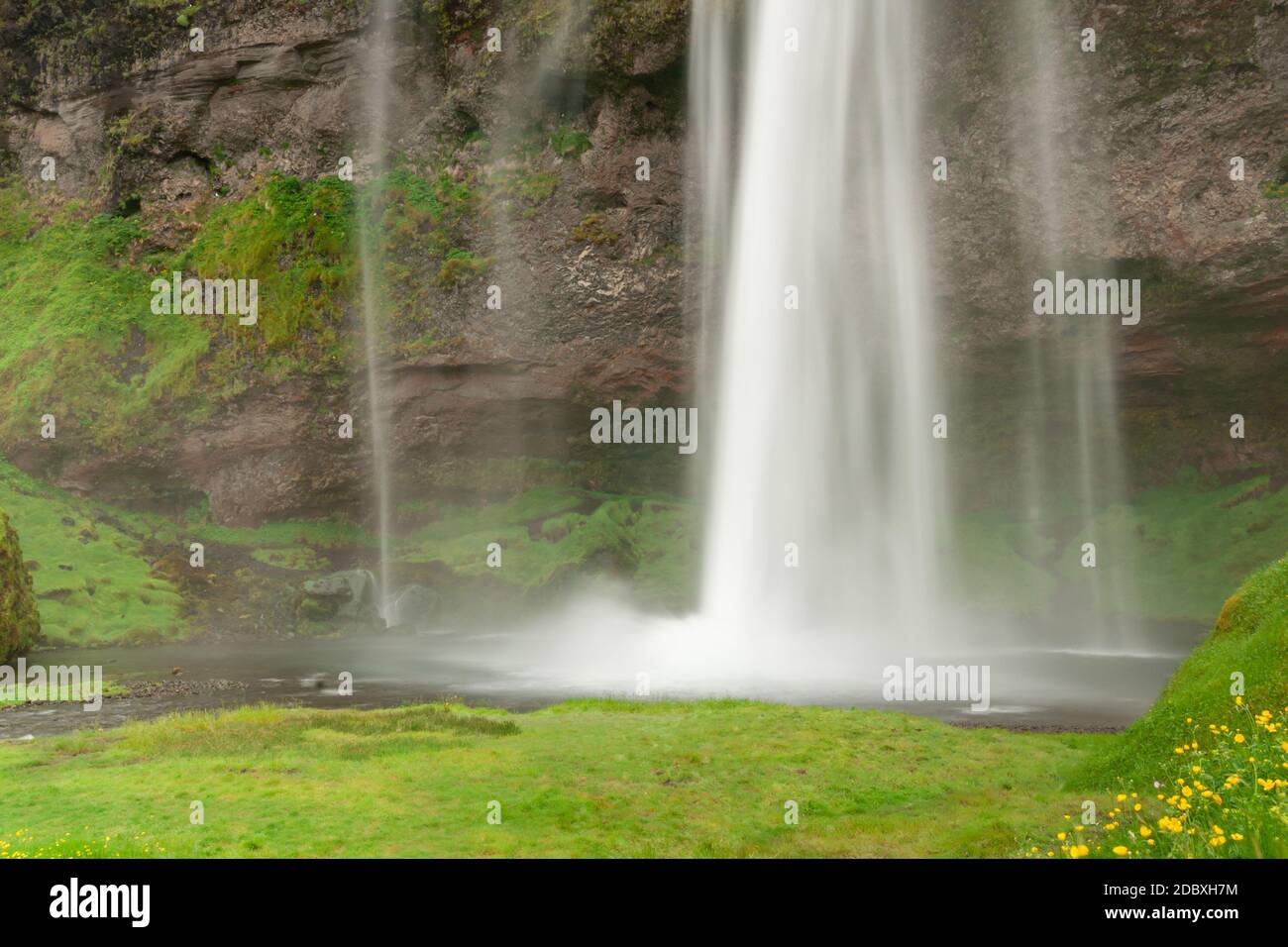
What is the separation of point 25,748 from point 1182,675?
64.3 ft

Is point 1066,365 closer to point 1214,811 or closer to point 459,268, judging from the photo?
point 459,268

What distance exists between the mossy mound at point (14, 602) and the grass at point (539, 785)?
18.0m

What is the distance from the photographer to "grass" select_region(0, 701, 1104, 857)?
12094mm

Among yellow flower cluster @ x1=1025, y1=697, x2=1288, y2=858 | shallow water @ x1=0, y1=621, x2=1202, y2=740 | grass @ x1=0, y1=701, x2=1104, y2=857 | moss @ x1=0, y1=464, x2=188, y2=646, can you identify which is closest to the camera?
yellow flower cluster @ x1=1025, y1=697, x2=1288, y2=858

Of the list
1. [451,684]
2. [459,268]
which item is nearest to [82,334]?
[459,268]

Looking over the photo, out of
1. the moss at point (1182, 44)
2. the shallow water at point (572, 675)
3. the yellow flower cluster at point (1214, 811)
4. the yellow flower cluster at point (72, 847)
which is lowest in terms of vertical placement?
the shallow water at point (572, 675)

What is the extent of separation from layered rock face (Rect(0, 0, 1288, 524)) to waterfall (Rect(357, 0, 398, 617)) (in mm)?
696

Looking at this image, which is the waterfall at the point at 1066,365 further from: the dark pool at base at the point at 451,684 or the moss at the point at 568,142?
the moss at the point at 568,142

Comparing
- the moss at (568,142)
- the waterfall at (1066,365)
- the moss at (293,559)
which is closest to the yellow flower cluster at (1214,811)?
the waterfall at (1066,365)

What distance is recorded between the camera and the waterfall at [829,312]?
4503cm

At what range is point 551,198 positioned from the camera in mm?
51938

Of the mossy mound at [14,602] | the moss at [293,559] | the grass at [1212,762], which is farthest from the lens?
the moss at [293,559]

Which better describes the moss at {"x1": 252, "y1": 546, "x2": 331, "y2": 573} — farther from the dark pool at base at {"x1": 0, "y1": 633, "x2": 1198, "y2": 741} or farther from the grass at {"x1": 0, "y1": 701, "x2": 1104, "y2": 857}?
the grass at {"x1": 0, "y1": 701, "x2": 1104, "y2": 857}

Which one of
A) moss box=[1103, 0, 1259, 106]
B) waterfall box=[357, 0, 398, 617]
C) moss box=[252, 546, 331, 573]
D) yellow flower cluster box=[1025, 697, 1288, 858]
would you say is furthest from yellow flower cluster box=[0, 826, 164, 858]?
moss box=[1103, 0, 1259, 106]
